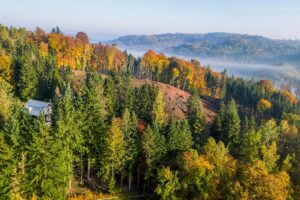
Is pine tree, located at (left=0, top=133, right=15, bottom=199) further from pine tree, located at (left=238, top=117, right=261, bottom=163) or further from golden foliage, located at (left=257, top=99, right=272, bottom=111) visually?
golden foliage, located at (left=257, top=99, right=272, bottom=111)

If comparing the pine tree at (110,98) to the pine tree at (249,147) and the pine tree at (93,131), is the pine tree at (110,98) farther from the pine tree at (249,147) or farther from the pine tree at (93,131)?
the pine tree at (249,147)

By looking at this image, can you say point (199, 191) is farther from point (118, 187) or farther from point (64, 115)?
point (64, 115)

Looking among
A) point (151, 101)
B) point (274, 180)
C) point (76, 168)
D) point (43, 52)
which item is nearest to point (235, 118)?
point (151, 101)

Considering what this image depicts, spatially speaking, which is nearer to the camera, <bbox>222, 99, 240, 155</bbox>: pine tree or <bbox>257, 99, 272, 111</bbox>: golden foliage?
<bbox>222, 99, 240, 155</bbox>: pine tree

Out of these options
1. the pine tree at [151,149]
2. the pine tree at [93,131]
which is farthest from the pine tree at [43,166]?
the pine tree at [151,149]

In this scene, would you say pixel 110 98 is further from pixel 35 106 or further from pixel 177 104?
pixel 177 104

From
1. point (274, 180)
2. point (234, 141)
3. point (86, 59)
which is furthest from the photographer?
point (86, 59)

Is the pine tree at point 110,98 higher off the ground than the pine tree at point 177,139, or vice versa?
the pine tree at point 110,98

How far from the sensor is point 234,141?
198ft

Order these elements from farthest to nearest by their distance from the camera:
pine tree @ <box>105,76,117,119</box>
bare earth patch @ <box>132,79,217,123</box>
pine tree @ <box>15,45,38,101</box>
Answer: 1. bare earth patch @ <box>132,79,217,123</box>
2. pine tree @ <box>15,45,38,101</box>
3. pine tree @ <box>105,76,117,119</box>

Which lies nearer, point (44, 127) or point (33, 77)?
point (44, 127)

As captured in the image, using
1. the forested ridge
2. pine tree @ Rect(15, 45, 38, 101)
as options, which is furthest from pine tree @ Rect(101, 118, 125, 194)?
pine tree @ Rect(15, 45, 38, 101)

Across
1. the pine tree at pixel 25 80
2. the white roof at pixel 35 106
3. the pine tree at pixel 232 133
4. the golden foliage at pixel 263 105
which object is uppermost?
the pine tree at pixel 25 80

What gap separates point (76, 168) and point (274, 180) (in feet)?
104
